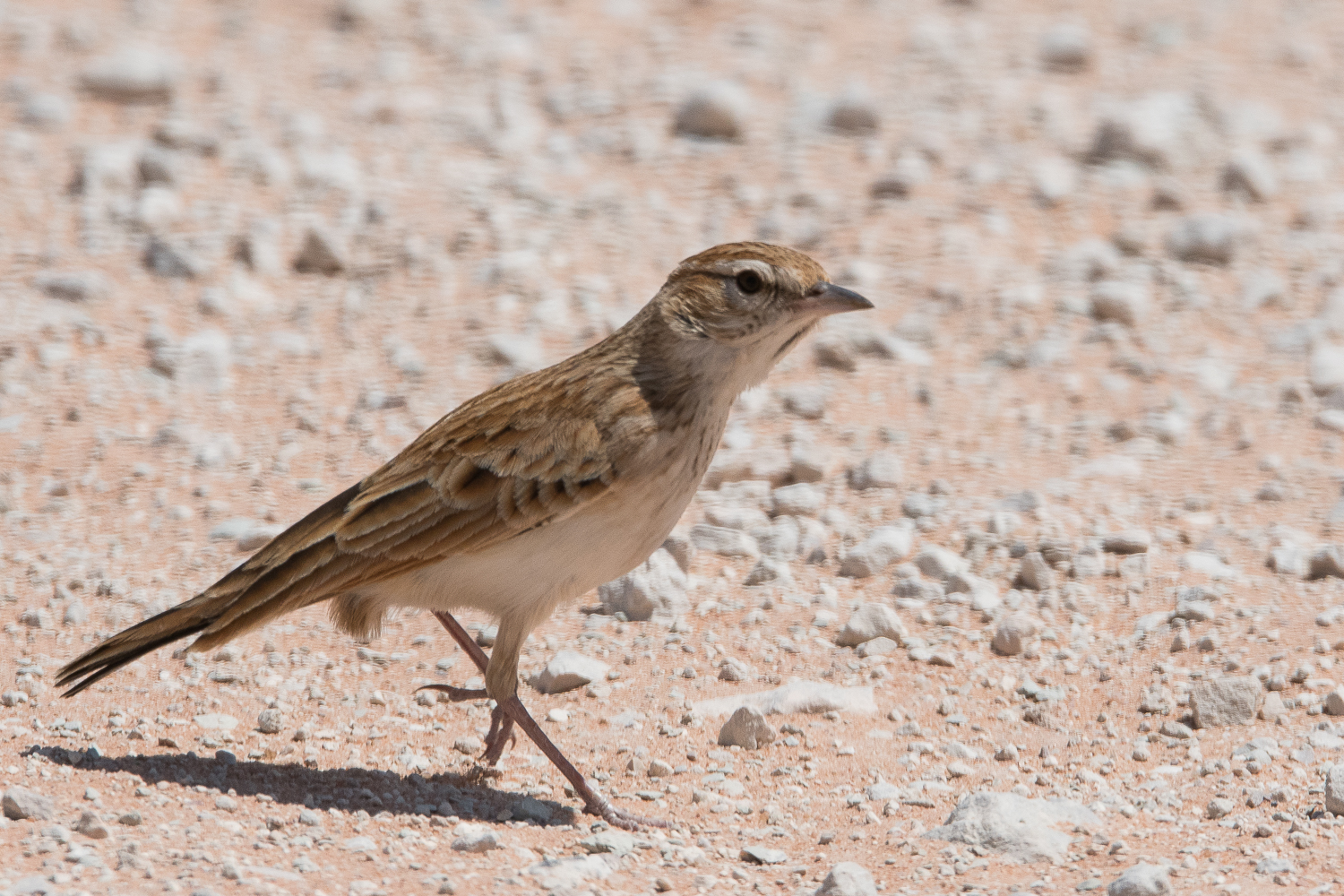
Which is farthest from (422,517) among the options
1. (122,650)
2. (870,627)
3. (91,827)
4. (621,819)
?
(870,627)

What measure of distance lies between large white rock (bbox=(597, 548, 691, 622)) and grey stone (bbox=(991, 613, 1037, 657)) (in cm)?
123

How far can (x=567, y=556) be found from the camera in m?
5.46

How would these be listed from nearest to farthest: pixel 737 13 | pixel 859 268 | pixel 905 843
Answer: pixel 905 843, pixel 859 268, pixel 737 13

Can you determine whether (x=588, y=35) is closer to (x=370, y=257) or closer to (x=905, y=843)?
(x=370, y=257)

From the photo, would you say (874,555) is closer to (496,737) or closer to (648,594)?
(648,594)

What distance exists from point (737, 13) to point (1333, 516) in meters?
7.15

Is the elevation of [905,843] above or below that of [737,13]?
below

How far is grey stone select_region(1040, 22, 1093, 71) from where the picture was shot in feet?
41.6

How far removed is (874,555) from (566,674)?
1534 mm

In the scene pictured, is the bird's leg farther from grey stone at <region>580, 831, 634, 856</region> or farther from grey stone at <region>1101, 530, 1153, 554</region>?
grey stone at <region>1101, 530, 1153, 554</region>

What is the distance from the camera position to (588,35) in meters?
12.9

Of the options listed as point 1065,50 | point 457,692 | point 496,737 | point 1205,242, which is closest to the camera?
point 496,737

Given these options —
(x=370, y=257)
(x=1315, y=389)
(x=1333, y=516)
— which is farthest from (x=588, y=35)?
(x=1333, y=516)

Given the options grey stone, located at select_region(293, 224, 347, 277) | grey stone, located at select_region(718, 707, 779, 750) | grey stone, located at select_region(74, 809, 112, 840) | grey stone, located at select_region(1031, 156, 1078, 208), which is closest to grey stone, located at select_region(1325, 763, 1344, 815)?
grey stone, located at select_region(718, 707, 779, 750)
